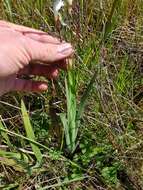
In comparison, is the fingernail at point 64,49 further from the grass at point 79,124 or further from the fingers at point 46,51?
the grass at point 79,124

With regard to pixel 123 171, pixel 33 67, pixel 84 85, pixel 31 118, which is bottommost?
pixel 123 171

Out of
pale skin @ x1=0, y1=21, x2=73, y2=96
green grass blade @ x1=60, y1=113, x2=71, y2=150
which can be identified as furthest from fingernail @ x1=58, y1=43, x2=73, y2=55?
green grass blade @ x1=60, y1=113, x2=71, y2=150

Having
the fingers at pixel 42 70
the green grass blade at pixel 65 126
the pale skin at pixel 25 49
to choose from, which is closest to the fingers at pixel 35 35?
the pale skin at pixel 25 49

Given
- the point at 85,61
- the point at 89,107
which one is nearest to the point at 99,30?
the point at 85,61

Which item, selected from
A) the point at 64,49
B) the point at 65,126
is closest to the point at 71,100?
the point at 65,126

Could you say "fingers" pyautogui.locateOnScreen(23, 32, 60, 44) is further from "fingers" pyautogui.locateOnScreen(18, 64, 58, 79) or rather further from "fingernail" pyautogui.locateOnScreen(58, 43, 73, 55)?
"fingers" pyautogui.locateOnScreen(18, 64, 58, 79)

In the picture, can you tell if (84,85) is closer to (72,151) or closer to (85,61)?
(85,61)
